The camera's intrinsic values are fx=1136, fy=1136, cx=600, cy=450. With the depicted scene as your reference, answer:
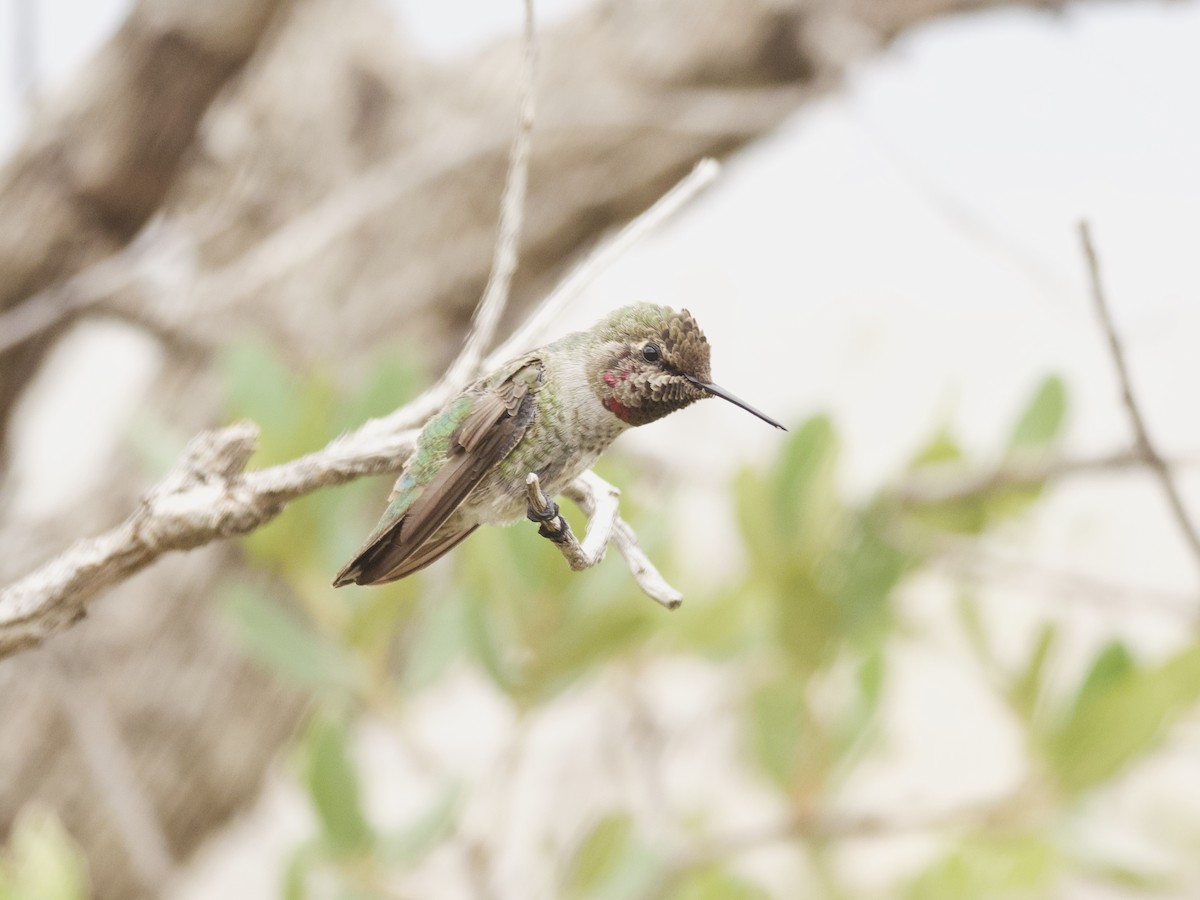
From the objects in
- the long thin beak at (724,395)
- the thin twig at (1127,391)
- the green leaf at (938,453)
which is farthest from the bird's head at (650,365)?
the green leaf at (938,453)

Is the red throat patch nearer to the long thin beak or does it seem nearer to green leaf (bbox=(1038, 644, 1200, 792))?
the long thin beak

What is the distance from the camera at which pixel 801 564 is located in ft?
4.29

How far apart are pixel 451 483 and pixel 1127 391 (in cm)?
41

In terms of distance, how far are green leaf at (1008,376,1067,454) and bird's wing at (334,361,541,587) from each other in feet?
3.18

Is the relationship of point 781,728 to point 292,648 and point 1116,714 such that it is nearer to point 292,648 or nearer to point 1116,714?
point 1116,714

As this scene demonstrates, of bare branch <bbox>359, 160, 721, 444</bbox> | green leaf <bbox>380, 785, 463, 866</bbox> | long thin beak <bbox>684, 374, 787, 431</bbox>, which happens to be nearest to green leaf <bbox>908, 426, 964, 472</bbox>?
green leaf <bbox>380, 785, 463, 866</bbox>

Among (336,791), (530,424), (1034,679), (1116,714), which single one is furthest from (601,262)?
(1034,679)

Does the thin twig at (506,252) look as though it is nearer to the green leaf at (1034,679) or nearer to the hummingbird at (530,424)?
the hummingbird at (530,424)

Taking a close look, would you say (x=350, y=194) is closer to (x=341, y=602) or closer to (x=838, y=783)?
(x=341, y=602)

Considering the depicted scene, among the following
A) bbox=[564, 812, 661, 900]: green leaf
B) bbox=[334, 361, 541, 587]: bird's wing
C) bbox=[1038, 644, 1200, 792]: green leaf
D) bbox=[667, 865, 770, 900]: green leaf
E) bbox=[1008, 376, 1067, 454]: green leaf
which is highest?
bbox=[334, 361, 541, 587]: bird's wing

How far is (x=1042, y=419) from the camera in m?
1.36

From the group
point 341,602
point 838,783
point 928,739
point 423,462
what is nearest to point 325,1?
point 341,602

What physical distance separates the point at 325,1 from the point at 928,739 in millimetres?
2967

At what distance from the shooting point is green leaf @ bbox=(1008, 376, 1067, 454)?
1346 mm
